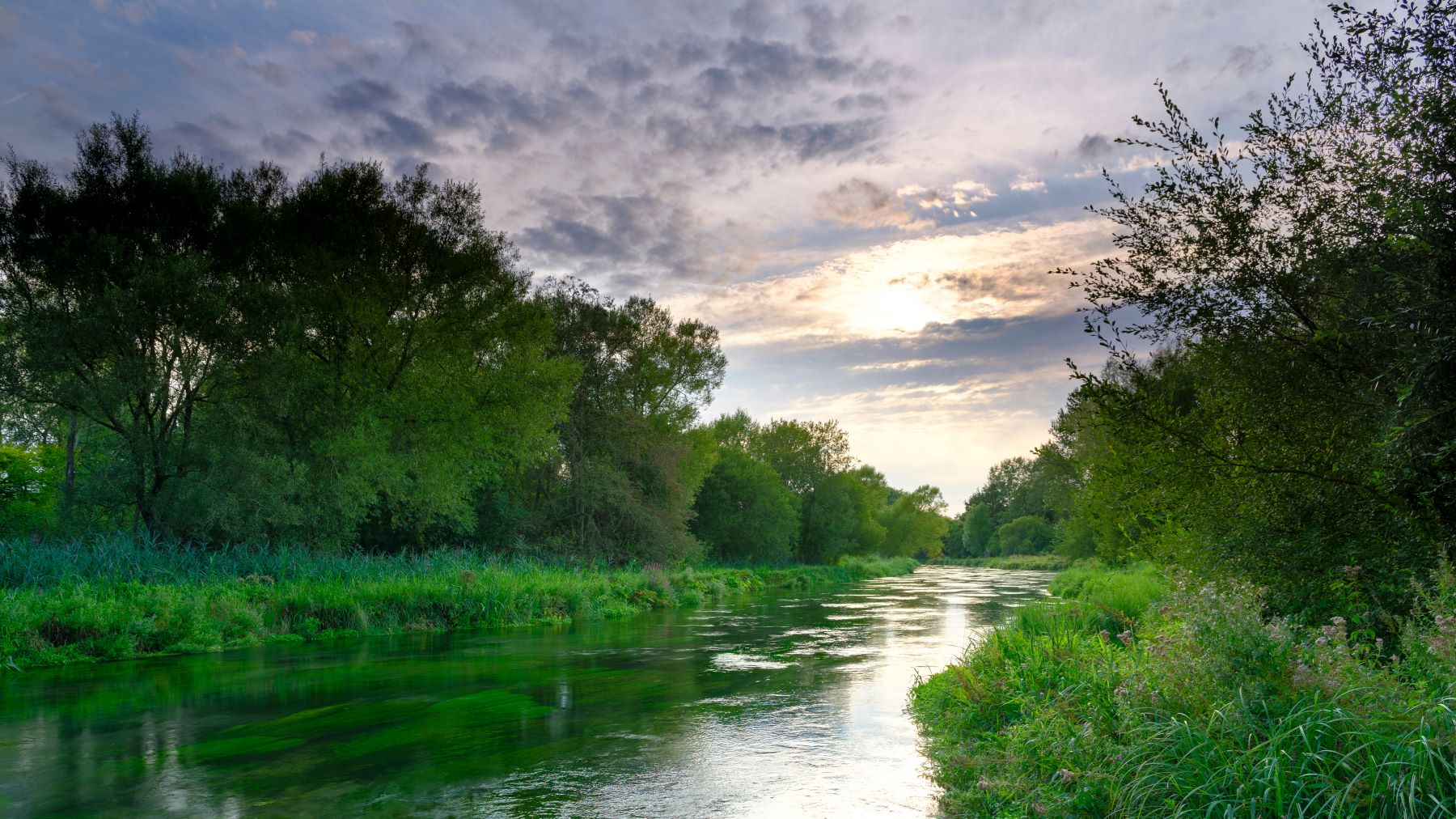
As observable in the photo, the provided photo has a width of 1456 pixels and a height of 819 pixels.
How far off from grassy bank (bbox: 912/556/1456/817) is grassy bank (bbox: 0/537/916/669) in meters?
14.3

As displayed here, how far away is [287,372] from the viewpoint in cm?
2323

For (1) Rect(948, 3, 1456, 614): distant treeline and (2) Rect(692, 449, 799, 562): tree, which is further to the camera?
(2) Rect(692, 449, 799, 562): tree

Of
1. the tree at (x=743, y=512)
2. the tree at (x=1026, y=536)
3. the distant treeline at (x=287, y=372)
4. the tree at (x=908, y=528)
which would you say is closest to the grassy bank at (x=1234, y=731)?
the distant treeline at (x=287, y=372)

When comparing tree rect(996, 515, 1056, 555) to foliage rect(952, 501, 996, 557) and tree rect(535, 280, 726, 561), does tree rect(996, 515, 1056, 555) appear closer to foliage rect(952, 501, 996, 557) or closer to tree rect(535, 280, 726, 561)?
foliage rect(952, 501, 996, 557)

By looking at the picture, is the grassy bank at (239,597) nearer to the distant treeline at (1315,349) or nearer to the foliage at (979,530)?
the distant treeline at (1315,349)

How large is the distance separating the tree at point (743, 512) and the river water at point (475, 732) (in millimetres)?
37111

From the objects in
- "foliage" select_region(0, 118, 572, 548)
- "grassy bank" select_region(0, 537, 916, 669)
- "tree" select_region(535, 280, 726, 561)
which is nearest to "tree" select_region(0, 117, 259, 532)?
"foliage" select_region(0, 118, 572, 548)

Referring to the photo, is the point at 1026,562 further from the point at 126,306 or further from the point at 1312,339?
the point at 1312,339

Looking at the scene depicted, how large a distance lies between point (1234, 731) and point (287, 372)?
23.7m

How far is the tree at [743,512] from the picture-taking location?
54531 millimetres

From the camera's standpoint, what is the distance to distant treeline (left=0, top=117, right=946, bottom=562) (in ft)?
70.2

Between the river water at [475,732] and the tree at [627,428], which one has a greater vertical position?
the tree at [627,428]

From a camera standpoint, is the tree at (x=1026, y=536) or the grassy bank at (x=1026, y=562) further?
the tree at (x=1026, y=536)

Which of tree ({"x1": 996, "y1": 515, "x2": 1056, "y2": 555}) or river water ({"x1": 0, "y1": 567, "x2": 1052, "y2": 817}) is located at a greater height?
river water ({"x1": 0, "y1": 567, "x2": 1052, "y2": 817})
